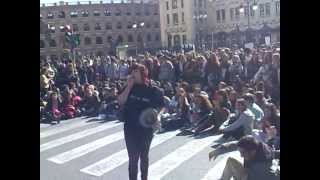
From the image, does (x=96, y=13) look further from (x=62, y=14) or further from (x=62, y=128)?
(x=62, y=128)

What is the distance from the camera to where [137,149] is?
3209 millimetres

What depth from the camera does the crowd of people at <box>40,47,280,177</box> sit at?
10.2ft

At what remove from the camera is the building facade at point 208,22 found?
3.33 metres

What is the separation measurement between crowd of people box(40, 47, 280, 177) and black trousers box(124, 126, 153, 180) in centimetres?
14

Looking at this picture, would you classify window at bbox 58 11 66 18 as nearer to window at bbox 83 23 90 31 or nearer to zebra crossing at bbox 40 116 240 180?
window at bbox 83 23 90 31

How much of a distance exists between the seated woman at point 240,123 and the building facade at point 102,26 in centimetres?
76

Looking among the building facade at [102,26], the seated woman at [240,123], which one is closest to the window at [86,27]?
the building facade at [102,26]

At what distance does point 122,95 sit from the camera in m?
3.23

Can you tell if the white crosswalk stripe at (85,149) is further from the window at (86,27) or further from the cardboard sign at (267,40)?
the cardboard sign at (267,40)

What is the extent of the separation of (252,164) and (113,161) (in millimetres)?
941

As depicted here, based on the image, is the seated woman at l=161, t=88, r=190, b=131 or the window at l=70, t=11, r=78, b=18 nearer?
the seated woman at l=161, t=88, r=190, b=131

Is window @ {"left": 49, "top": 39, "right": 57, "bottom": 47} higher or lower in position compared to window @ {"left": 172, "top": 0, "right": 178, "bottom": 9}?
lower

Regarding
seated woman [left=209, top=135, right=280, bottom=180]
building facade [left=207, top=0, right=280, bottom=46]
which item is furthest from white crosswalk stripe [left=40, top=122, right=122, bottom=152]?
building facade [left=207, top=0, right=280, bottom=46]
